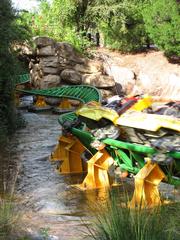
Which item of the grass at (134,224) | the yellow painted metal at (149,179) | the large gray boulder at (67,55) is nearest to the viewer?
the grass at (134,224)

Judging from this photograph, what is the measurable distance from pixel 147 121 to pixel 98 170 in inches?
65.6

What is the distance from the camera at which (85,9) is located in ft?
78.6

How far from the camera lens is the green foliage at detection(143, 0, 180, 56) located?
67.4 ft

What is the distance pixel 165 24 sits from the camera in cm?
2105

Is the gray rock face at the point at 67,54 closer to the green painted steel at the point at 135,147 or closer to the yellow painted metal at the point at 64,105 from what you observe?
the yellow painted metal at the point at 64,105

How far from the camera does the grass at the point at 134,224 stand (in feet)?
12.1

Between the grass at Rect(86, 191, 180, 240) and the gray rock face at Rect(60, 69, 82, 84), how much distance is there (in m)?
16.4

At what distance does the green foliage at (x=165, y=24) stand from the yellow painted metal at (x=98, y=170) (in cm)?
1340

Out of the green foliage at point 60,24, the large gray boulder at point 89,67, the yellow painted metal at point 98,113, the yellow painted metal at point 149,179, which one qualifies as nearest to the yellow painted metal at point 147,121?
the yellow painted metal at point 98,113

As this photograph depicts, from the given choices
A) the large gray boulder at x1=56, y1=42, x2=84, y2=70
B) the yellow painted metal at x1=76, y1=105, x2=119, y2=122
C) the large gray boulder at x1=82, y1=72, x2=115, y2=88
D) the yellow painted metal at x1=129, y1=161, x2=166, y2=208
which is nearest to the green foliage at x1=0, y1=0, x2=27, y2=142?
the yellow painted metal at x1=76, y1=105, x2=119, y2=122

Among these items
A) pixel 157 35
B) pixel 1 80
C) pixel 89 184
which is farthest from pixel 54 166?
pixel 157 35

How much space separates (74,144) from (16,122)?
496cm

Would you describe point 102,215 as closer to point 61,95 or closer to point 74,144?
point 74,144

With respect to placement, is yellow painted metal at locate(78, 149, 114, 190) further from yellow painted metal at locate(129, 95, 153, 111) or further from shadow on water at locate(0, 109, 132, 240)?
yellow painted metal at locate(129, 95, 153, 111)
